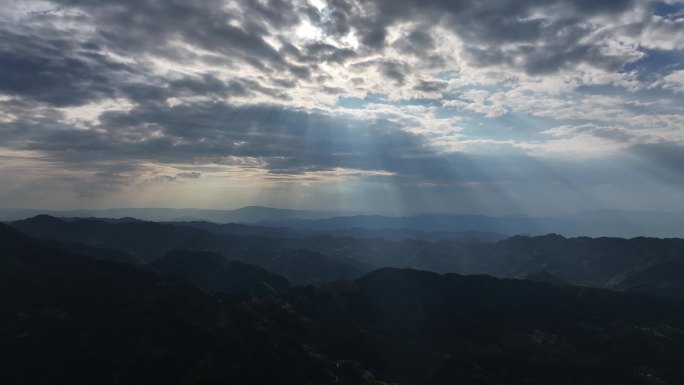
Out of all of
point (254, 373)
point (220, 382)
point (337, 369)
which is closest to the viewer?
point (220, 382)

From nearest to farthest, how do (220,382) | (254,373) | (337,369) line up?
(220,382) < (254,373) < (337,369)

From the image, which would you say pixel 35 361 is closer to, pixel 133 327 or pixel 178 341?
pixel 133 327

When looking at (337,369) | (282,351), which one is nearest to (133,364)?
(282,351)

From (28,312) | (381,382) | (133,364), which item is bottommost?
(381,382)

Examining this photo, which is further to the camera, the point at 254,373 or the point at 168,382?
the point at 254,373

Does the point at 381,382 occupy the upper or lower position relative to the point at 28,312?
lower

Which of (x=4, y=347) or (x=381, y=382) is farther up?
(x=4, y=347)

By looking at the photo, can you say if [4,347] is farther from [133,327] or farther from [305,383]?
[305,383]

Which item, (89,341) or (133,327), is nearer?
(89,341)

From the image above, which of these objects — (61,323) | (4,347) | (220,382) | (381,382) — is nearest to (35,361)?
(4,347)
